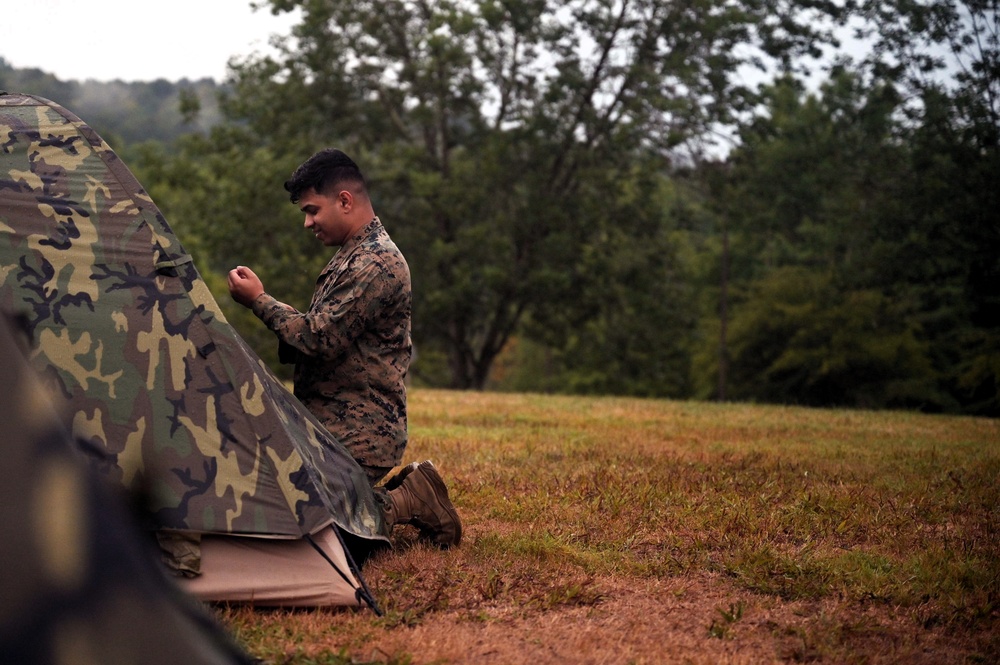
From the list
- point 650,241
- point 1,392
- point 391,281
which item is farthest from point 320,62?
point 1,392

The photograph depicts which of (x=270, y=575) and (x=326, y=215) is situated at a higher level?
(x=326, y=215)

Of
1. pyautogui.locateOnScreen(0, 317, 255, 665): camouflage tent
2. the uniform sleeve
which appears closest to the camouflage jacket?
the uniform sleeve

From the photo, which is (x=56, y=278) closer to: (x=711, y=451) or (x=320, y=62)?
(x=711, y=451)

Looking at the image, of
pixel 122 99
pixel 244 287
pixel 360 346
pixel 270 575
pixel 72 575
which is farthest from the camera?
pixel 122 99

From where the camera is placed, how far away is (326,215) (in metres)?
5.34

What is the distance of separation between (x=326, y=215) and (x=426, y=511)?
1.63m

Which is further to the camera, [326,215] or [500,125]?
[500,125]

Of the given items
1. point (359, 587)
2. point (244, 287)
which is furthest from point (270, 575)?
point (244, 287)

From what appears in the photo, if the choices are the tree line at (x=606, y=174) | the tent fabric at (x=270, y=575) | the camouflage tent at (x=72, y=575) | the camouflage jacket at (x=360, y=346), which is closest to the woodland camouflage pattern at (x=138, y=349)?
the tent fabric at (x=270, y=575)

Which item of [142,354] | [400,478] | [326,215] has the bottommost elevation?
[400,478]

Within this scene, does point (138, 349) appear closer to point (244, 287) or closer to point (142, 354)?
point (142, 354)

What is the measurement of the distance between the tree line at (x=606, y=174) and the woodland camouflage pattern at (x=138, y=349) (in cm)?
1960

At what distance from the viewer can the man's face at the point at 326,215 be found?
532 centimetres

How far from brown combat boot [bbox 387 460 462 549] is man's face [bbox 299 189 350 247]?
4.40 ft
